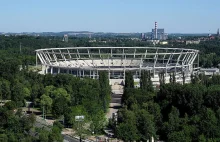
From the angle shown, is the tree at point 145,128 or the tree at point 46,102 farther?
the tree at point 46,102

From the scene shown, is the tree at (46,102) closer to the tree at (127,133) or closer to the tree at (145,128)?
the tree at (145,128)

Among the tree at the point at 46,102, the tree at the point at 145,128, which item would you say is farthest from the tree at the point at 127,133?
the tree at the point at 46,102

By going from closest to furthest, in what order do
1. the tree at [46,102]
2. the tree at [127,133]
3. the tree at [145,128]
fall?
the tree at [127,133] < the tree at [145,128] < the tree at [46,102]

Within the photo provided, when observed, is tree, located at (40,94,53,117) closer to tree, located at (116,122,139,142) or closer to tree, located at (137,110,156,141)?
tree, located at (137,110,156,141)

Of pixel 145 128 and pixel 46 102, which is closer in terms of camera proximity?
pixel 145 128

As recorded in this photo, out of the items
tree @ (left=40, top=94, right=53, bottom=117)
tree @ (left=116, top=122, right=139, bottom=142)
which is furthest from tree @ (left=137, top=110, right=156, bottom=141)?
tree @ (left=40, top=94, right=53, bottom=117)

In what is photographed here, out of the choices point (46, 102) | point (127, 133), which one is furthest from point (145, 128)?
point (46, 102)

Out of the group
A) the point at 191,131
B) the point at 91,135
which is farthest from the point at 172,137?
the point at 91,135

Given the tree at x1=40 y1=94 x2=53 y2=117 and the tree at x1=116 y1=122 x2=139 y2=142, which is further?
the tree at x1=40 y1=94 x2=53 y2=117

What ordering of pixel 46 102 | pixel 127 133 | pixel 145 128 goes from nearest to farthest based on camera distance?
pixel 127 133
pixel 145 128
pixel 46 102

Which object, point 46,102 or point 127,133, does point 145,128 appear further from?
point 46,102

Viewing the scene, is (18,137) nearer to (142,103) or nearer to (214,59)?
(142,103)

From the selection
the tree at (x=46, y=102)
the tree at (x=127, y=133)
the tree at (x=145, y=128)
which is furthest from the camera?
the tree at (x=46, y=102)
